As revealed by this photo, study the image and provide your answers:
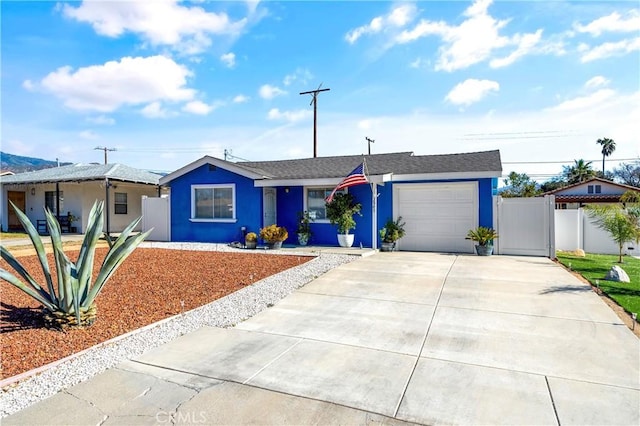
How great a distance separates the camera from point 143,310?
5.85 metres

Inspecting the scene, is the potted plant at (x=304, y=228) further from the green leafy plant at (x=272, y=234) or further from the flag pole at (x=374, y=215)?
the flag pole at (x=374, y=215)

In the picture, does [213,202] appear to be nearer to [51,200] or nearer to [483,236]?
[483,236]

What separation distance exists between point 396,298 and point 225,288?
3411 mm

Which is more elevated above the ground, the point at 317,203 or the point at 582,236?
the point at 317,203

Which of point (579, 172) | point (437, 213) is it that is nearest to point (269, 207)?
point (437, 213)

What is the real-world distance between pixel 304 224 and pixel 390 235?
3.34 meters

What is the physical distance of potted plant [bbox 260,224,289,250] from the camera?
528 inches

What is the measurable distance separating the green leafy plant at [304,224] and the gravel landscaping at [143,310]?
9.51 feet

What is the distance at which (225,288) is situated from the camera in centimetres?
752

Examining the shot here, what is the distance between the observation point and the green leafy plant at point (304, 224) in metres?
14.2

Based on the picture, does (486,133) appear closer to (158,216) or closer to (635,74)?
(635,74)

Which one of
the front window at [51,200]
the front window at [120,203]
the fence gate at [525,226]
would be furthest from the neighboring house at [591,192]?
the front window at [51,200]

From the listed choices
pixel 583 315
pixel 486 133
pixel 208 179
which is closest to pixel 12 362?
pixel 583 315

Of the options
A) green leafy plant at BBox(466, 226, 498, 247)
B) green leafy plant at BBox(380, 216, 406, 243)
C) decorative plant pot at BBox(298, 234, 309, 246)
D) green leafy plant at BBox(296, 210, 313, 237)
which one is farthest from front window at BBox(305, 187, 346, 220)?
green leafy plant at BBox(466, 226, 498, 247)
